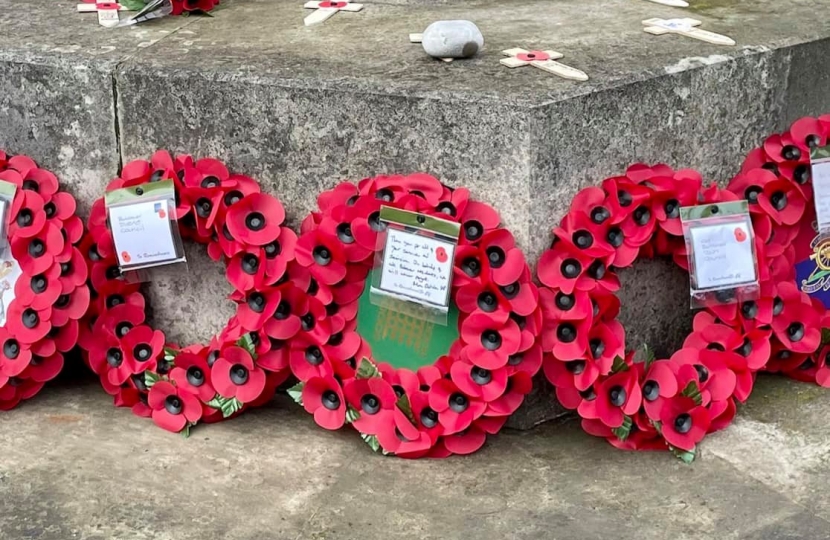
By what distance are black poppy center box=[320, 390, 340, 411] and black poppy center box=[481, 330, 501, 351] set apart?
396mm

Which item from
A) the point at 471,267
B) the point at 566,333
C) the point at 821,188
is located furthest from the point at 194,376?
the point at 821,188

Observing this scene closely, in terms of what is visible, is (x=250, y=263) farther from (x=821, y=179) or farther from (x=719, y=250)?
(x=821, y=179)

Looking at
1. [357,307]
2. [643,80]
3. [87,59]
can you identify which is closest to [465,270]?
[357,307]

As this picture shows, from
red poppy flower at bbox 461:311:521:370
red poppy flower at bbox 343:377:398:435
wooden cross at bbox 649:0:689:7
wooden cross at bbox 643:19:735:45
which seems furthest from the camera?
wooden cross at bbox 649:0:689:7

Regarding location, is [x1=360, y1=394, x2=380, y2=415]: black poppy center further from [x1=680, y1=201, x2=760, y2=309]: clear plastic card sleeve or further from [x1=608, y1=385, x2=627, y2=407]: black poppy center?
[x1=680, y1=201, x2=760, y2=309]: clear plastic card sleeve

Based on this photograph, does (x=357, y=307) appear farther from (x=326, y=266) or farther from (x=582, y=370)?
(x=582, y=370)

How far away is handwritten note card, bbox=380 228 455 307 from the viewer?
2709 mm

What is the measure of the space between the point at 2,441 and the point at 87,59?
1.02m

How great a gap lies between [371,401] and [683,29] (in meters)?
1.39

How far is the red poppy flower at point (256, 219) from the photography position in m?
2.87

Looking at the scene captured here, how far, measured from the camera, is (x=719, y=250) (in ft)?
9.36

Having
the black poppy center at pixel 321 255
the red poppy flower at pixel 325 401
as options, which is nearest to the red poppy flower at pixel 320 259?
the black poppy center at pixel 321 255

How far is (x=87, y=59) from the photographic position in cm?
307

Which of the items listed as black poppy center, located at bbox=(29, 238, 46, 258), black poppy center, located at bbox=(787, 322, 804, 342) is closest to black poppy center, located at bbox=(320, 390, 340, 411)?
black poppy center, located at bbox=(29, 238, 46, 258)
